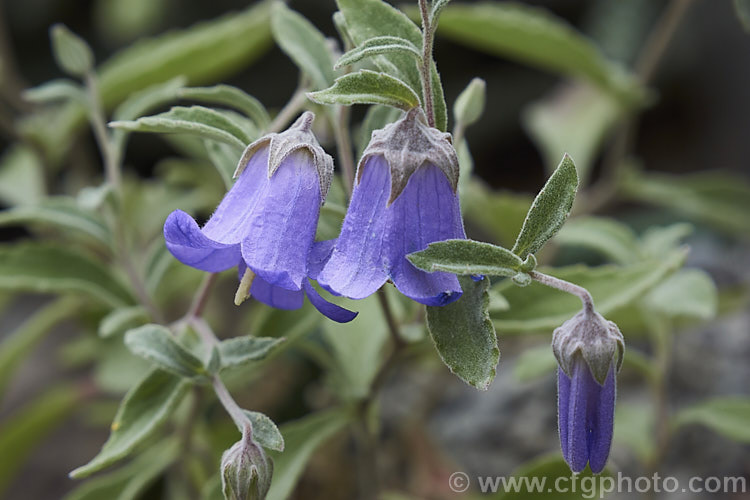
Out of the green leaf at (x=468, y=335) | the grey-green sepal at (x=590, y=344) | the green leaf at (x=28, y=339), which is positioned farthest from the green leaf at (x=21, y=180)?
the grey-green sepal at (x=590, y=344)

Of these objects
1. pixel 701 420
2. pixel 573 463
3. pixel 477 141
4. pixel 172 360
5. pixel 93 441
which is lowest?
pixel 93 441

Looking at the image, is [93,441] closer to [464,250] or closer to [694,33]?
[464,250]

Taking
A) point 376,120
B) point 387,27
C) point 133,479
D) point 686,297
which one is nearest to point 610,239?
point 686,297

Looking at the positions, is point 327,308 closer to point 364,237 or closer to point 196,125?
point 364,237

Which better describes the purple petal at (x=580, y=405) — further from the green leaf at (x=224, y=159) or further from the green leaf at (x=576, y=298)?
the green leaf at (x=224, y=159)

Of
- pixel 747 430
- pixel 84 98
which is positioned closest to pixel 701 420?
pixel 747 430

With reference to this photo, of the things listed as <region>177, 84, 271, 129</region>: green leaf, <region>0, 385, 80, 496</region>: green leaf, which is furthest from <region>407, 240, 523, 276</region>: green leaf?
<region>0, 385, 80, 496</region>: green leaf
